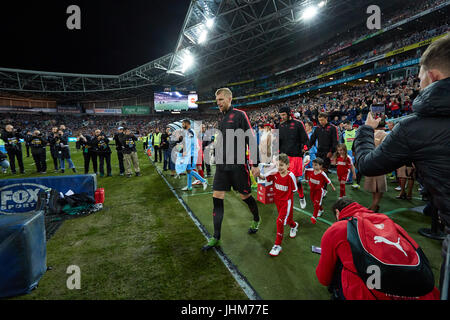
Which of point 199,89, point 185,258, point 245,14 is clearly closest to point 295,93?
point 245,14

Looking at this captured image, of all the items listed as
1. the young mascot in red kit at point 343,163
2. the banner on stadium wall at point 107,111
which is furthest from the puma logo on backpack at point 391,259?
the banner on stadium wall at point 107,111

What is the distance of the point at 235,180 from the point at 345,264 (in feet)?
5.96

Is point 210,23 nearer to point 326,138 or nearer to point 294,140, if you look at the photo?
point 326,138

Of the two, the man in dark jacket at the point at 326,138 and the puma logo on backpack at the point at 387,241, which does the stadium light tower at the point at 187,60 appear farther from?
the puma logo on backpack at the point at 387,241

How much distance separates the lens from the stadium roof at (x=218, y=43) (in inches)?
1029

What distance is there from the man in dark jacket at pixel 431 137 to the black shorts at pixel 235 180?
2.00m

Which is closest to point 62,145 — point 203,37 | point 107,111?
point 203,37

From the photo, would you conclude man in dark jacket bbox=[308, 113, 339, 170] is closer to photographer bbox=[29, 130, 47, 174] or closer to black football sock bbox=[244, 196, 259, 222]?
black football sock bbox=[244, 196, 259, 222]

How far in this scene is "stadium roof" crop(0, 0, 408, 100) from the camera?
26125 mm

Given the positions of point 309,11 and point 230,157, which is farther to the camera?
point 309,11

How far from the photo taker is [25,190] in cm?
446

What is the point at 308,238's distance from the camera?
3447mm

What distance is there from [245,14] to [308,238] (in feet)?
105

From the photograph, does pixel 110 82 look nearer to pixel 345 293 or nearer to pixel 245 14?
pixel 245 14
